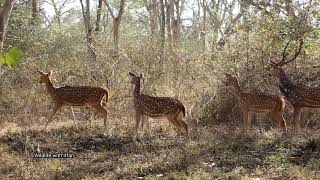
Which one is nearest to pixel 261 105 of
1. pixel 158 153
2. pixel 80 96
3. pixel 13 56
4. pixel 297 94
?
pixel 297 94

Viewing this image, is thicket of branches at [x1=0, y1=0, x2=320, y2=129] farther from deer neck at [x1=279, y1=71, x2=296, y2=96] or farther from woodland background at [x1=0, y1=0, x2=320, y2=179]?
deer neck at [x1=279, y1=71, x2=296, y2=96]

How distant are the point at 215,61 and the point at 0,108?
202 inches

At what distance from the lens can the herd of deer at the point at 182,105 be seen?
975cm

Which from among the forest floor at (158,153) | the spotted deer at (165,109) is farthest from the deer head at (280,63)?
the spotted deer at (165,109)

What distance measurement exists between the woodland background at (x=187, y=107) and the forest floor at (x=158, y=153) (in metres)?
0.02

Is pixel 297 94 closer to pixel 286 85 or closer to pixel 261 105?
pixel 286 85

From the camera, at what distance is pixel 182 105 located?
31.8 ft

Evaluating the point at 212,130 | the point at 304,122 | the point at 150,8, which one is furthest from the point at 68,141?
the point at 150,8

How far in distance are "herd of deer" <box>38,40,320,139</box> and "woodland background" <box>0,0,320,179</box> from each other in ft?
1.27

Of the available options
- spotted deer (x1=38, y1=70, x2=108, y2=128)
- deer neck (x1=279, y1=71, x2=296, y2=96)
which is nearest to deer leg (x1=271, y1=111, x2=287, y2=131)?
deer neck (x1=279, y1=71, x2=296, y2=96)

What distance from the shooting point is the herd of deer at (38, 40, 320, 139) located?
9.75 meters

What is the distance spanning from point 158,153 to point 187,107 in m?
3.24

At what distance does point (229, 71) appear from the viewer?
11961 mm

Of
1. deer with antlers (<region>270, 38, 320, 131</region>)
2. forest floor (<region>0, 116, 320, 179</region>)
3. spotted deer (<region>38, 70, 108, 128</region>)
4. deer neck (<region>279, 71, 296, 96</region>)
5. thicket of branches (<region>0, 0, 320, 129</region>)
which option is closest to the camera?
forest floor (<region>0, 116, 320, 179</region>)
